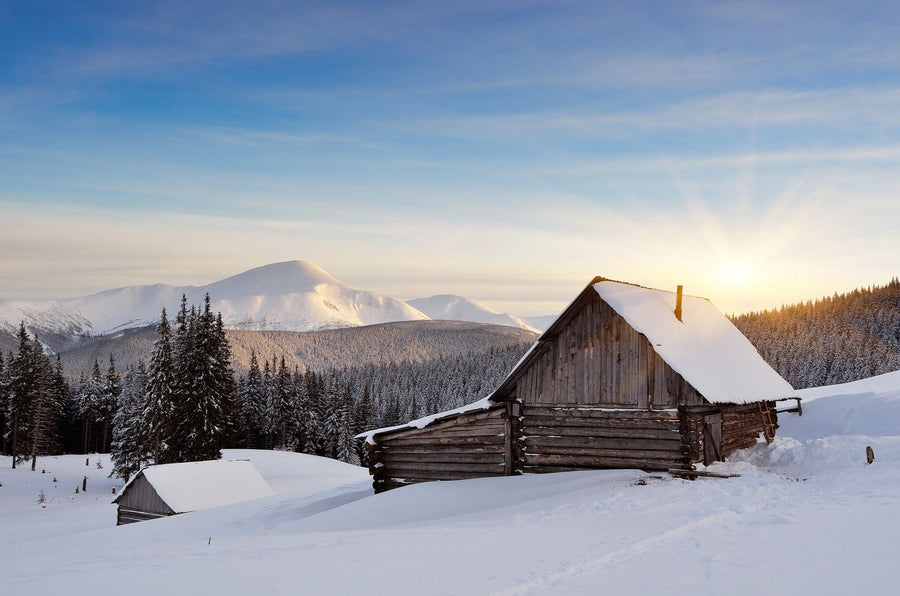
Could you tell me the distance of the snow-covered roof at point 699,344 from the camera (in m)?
19.9

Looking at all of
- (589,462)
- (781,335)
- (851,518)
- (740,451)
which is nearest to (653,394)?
(589,462)

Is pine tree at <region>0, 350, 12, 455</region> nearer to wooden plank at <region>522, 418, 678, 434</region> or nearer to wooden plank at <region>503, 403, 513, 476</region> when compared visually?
→ wooden plank at <region>503, 403, 513, 476</region>

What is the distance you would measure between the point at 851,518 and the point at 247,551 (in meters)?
11.0

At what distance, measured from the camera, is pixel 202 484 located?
118 feet

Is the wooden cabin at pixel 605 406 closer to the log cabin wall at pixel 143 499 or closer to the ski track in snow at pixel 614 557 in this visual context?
the ski track in snow at pixel 614 557

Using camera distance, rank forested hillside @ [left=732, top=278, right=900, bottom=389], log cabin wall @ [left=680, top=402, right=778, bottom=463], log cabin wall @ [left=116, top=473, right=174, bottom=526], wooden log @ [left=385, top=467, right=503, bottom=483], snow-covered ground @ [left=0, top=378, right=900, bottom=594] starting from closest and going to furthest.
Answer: snow-covered ground @ [left=0, top=378, right=900, bottom=594], log cabin wall @ [left=680, top=402, right=778, bottom=463], wooden log @ [left=385, top=467, right=503, bottom=483], log cabin wall @ [left=116, top=473, right=174, bottom=526], forested hillside @ [left=732, top=278, right=900, bottom=389]

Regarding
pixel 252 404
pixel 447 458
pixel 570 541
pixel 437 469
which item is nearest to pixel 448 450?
pixel 447 458

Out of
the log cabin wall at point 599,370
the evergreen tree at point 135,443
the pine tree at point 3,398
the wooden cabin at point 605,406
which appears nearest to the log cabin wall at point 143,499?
the wooden cabin at point 605,406

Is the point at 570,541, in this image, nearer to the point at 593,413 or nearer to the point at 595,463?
the point at 595,463

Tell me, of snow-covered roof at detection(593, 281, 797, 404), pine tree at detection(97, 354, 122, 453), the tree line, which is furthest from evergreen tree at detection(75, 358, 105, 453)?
snow-covered roof at detection(593, 281, 797, 404)

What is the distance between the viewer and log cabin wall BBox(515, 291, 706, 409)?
1962cm

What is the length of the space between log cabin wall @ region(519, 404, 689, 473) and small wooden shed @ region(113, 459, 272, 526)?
20806 mm

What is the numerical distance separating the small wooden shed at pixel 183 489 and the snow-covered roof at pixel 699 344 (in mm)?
25073

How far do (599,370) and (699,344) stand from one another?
4489 mm
